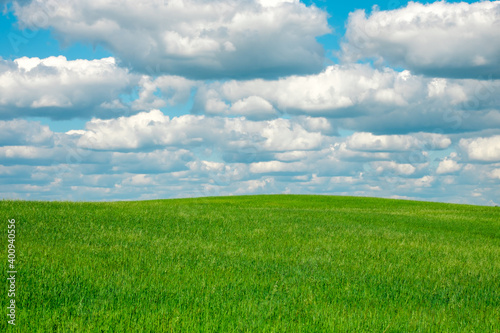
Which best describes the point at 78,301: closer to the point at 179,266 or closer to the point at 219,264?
the point at 179,266

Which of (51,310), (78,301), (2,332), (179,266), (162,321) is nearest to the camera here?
(2,332)

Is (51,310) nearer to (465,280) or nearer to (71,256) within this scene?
(71,256)

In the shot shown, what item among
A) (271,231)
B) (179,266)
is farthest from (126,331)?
(271,231)

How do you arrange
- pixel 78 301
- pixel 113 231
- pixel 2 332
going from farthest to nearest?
pixel 113 231 → pixel 78 301 → pixel 2 332

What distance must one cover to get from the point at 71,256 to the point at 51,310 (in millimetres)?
5092

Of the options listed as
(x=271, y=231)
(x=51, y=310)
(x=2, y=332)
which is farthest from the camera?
(x=271, y=231)

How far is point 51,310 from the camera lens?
909 cm

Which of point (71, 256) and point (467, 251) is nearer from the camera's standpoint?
point (71, 256)

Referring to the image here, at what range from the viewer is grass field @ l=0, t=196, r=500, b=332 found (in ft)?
29.0

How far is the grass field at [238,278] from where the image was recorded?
884cm

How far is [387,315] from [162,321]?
16.4 ft

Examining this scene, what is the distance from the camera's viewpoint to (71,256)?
13922mm

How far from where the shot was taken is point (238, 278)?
12234 mm

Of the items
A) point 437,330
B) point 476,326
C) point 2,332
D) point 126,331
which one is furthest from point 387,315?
point 2,332
